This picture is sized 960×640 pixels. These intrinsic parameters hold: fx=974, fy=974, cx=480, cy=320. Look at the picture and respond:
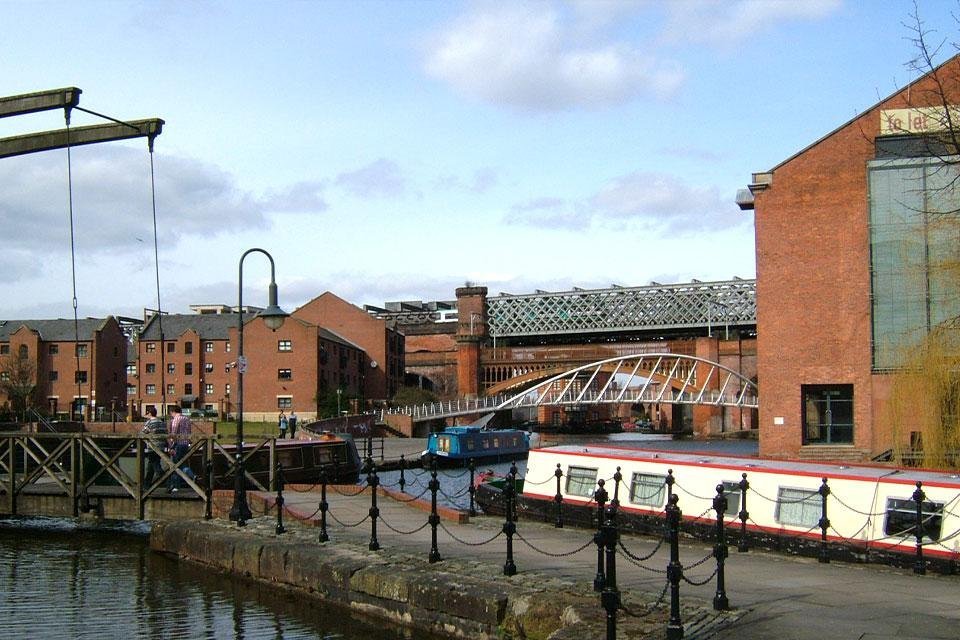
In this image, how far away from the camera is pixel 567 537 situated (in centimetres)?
1463

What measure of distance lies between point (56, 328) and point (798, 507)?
73.9 metres

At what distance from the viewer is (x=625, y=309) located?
326 feet

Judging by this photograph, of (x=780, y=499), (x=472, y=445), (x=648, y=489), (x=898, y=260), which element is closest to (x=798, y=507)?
(x=780, y=499)

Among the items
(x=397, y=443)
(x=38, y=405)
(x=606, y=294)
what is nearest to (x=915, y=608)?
(x=397, y=443)

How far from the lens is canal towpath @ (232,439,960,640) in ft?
27.5

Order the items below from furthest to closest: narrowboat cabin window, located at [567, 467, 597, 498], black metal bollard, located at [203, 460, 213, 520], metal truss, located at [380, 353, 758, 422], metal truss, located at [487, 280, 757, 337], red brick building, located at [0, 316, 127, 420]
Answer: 1. metal truss, located at [487, 280, 757, 337]
2. red brick building, located at [0, 316, 127, 420]
3. metal truss, located at [380, 353, 758, 422]
4. narrowboat cabin window, located at [567, 467, 597, 498]
5. black metal bollard, located at [203, 460, 213, 520]

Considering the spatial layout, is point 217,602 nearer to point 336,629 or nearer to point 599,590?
point 336,629

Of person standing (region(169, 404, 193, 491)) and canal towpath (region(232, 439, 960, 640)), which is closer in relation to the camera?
canal towpath (region(232, 439, 960, 640))

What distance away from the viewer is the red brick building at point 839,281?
32688mm

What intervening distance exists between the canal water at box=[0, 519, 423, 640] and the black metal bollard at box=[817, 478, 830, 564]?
18.6 ft

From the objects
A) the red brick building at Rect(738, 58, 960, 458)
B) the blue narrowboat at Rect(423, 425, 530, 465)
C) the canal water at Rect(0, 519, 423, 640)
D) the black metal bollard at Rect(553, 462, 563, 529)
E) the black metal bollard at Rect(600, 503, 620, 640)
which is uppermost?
the red brick building at Rect(738, 58, 960, 458)

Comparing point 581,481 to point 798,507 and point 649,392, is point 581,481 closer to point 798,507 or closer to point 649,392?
point 798,507

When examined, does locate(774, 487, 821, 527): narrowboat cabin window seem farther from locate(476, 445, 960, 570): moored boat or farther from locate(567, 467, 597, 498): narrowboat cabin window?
locate(567, 467, 597, 498): narrowboat cabin window

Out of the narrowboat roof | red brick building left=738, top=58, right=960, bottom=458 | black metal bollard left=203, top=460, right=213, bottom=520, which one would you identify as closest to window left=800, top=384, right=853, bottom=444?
red brick building left=738, top=58, right=960, bottom=458
